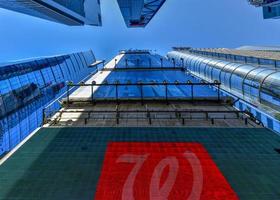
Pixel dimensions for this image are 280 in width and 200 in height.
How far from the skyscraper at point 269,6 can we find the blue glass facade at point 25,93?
64626 mm

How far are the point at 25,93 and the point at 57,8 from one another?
1487 inches

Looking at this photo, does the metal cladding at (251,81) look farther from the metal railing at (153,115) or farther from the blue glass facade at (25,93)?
the blue glass facade at (25,93)

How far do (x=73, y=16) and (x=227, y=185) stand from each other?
393 ft

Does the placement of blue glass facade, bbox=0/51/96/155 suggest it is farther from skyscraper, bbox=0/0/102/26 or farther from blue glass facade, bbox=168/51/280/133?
blue glass facade, bbox=168/51/280/133

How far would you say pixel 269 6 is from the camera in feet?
281

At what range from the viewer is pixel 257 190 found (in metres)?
8.02

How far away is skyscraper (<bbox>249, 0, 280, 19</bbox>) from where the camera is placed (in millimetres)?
77750

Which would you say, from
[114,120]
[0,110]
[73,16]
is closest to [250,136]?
[114,120]

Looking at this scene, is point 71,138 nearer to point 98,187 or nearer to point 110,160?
point 110,160

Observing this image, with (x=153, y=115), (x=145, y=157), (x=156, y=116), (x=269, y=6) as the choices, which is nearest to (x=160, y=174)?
(x=145, y=157)

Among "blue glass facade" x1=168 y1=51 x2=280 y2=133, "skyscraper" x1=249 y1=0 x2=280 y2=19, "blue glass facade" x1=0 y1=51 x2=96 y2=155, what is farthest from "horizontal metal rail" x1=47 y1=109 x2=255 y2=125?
"skyscraper" x1=249 y1=0 x2=280 y2=19

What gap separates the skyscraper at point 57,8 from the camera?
276 ft

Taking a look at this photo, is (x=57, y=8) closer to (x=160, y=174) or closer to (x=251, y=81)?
(x=251, y=81)

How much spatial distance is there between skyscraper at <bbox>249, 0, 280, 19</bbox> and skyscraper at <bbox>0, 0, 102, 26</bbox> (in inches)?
2944
